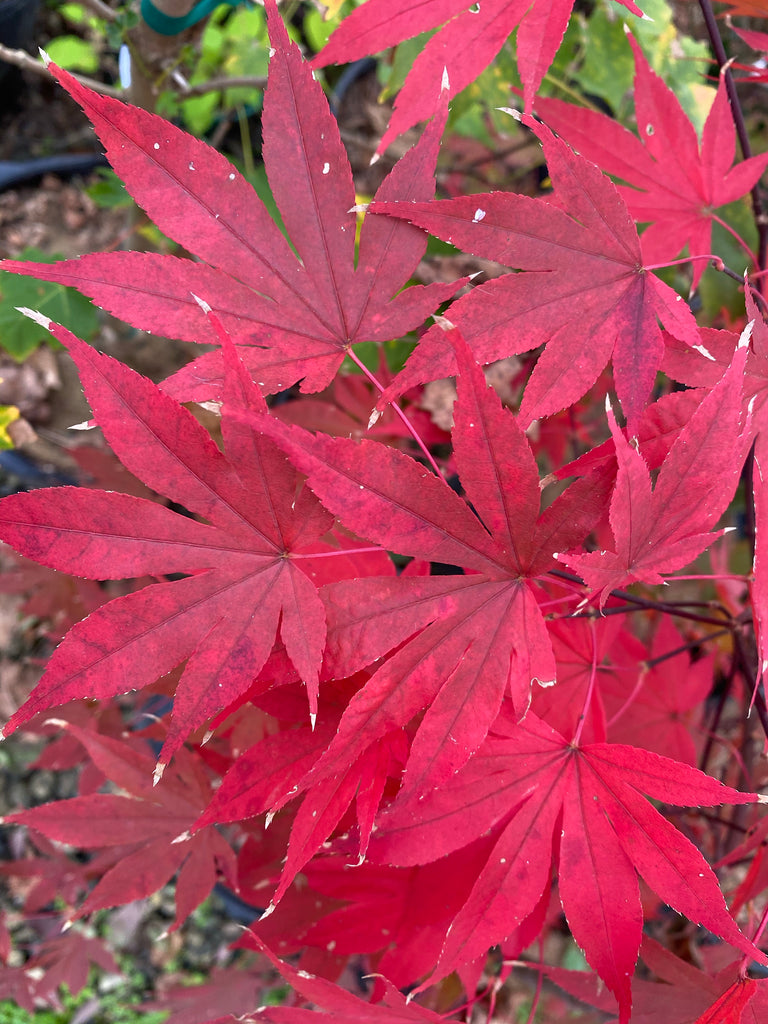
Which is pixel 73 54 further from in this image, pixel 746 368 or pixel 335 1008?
pixel 335 1008

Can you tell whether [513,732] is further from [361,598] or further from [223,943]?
[223,943]

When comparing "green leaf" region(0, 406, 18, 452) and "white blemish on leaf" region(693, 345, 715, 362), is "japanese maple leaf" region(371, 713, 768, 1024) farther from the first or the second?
"green leaf" region(0, 406, 18, 452)

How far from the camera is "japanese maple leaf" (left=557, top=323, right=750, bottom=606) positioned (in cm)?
42

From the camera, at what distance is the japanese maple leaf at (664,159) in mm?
626

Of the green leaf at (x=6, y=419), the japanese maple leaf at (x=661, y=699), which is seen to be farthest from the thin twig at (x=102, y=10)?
the japanese maple leaf at (x=661, y=699)

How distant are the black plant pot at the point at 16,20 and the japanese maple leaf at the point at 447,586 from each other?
1276 millimetres

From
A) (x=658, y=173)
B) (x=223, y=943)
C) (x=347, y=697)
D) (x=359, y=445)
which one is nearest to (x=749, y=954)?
(x=347, y=697)

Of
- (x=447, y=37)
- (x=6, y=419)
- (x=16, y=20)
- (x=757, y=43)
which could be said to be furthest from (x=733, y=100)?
(x=16, y=20)

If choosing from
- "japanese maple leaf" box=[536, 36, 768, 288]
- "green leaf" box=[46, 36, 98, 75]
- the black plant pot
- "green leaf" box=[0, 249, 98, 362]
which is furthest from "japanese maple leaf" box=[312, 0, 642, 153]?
"green leaf" box=[46, 36, 98, 75]

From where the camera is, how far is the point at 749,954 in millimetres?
438

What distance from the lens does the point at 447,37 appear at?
501mm

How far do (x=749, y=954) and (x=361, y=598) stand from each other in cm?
34

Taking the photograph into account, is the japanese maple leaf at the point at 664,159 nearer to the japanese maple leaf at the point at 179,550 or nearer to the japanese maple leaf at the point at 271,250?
the japanese maple leaf at the point at 271,250

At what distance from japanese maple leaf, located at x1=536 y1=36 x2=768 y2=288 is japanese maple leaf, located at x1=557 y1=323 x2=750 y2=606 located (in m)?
0.29
